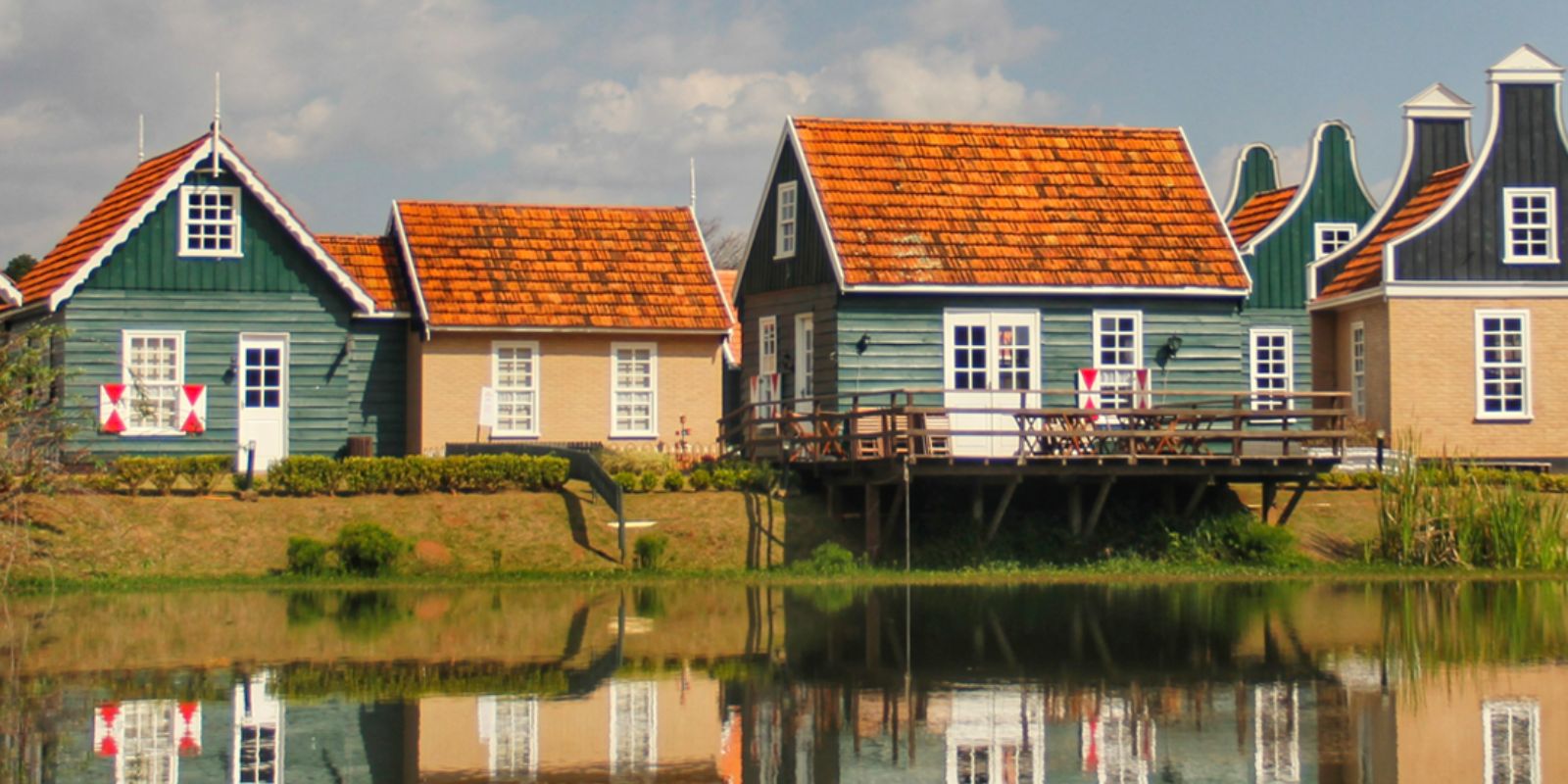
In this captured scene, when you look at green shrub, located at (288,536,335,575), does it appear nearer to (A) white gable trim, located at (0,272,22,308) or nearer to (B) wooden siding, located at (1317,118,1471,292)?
(A) white gable trim, located at (0,272,22,308)

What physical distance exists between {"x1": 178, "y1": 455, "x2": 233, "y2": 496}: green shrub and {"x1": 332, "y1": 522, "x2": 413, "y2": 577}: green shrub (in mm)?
2599

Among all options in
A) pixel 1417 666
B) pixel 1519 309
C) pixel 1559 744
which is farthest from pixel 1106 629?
pixel 1519 309

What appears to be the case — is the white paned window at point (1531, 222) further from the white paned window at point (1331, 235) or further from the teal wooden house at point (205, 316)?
the teal wooden house at point (205, 316)

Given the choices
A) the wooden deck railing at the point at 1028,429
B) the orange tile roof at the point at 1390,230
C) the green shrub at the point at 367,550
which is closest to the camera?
the green shrub at the point at 367,550

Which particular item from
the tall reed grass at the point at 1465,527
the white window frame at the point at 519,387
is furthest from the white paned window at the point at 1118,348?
the white window frame at the point at 519,387

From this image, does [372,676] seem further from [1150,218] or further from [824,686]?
[1150,218]

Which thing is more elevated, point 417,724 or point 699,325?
point 699,325

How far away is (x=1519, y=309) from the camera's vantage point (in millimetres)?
39000

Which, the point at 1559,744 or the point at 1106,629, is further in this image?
the point at 1106,629

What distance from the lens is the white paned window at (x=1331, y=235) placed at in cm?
4694

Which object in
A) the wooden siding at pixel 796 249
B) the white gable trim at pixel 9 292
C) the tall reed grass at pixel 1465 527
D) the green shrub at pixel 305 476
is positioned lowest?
the tall reed grass at pixel 1465 527

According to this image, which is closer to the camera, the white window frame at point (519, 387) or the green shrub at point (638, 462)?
the green shrub at point (638, 462)

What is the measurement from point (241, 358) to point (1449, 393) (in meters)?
21.9

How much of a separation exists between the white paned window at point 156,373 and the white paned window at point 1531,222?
24135 mm
